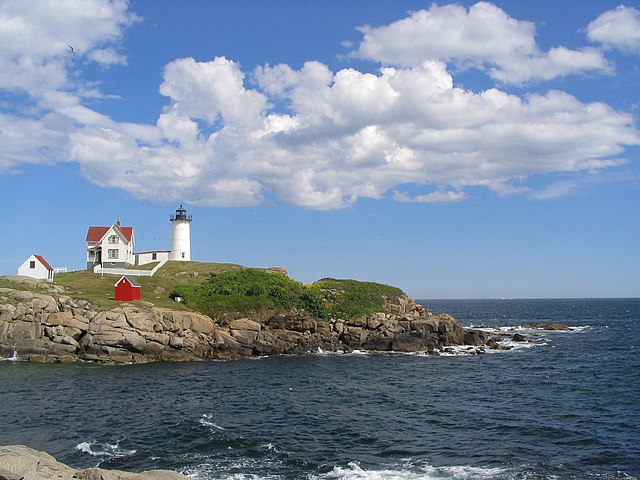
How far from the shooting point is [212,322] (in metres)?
60.1

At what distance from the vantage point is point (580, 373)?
4966cm

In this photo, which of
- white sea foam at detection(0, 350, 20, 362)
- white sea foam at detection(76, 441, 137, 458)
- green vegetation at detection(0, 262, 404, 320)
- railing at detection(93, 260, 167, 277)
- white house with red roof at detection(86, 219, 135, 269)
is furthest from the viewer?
white house with red roof at detection(86, 219, 135, 269)

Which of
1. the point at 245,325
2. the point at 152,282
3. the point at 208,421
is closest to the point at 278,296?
the point at 245,325

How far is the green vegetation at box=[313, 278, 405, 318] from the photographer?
71.9m

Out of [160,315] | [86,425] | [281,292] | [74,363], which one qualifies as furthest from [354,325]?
[86,425]

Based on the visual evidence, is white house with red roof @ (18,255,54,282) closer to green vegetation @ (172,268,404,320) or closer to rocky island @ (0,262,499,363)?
rocky island @ (0,262,499,363)

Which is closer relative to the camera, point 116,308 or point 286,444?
point 286,444

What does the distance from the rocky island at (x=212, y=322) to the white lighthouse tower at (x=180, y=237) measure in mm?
11789

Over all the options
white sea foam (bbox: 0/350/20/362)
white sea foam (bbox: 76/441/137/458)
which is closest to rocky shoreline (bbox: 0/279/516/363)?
white sea foam (bbox: 0/350/20/362)

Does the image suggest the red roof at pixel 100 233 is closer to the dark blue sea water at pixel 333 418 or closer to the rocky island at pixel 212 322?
the rocky island at pixel 212 322

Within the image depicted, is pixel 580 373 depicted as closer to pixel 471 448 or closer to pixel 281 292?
pixel 471 448

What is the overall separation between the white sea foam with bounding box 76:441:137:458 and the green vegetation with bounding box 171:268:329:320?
121ft

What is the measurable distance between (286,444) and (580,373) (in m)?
33.6

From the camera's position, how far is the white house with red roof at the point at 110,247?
82.4 meters
